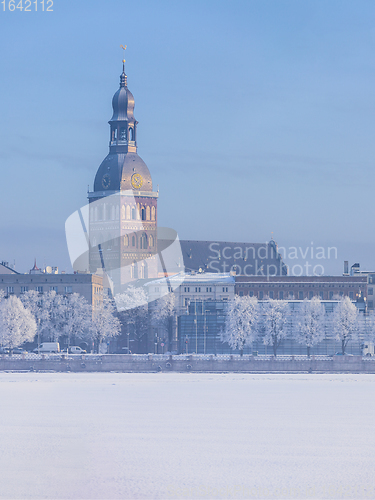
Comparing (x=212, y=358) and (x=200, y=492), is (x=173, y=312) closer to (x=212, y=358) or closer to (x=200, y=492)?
(x=212, y=358)

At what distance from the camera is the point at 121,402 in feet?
241

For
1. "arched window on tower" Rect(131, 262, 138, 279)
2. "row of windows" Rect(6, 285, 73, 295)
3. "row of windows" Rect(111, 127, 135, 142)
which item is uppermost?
"row of windows" Rect(111, 127, 135, 142)

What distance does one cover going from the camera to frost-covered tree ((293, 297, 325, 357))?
13212 centimetres

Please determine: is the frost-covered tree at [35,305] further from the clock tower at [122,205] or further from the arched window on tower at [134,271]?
the arched window on tower at [134,271]

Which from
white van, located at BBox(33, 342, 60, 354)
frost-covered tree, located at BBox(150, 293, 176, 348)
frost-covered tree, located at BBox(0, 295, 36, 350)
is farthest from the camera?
frost-covered tree, located at BBox(150, 293, 176, 348)

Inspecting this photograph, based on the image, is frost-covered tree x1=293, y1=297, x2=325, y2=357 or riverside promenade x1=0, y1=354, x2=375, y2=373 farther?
frost-covered tree x1=293, y1=297, x2=325, y2=357

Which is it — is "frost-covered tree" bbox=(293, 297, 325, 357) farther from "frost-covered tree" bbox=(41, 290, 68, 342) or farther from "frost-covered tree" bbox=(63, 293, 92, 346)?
"frost-covered tree" bbox=(41, 290, 68, 342)

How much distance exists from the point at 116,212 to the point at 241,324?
50992 mm

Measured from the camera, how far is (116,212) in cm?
17700

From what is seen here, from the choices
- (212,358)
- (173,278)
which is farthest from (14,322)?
(173,278)

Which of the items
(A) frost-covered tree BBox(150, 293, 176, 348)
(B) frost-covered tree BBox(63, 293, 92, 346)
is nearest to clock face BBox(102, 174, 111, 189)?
(A) frost-covered tree BBox(150, 293, 176, 348)

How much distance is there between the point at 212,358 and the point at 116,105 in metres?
72.6

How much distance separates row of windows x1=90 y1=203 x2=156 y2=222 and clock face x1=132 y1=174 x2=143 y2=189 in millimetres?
3829

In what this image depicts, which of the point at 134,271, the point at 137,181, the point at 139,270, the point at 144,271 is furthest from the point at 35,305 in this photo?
the point at 137,181
